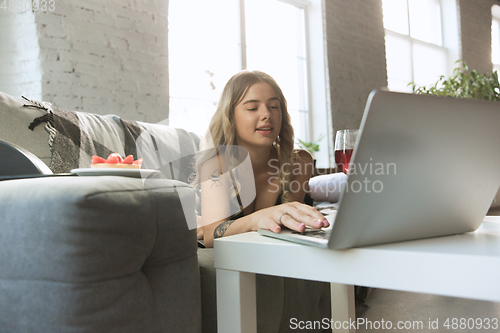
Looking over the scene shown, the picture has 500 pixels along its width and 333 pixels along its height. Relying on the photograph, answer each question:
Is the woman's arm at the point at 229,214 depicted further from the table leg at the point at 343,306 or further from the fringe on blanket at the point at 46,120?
the fringe on blanket at the point at 46,120

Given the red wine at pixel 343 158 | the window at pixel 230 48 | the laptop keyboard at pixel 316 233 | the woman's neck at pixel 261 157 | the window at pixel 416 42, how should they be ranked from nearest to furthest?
the laptop keyboard at pixel 316 233 → the red wine at pixel 343 158 → the woman's neck at pixel 261 157 → the window at pixel 230 48 → the window at pixel 416 42

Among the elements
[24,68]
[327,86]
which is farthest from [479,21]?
[24,68]

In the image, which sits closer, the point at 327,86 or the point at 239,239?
the point at 239,239

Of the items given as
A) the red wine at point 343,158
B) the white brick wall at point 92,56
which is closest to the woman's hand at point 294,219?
the red wine at point 343,158

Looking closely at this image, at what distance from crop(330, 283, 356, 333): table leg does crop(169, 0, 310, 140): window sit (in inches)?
81.4

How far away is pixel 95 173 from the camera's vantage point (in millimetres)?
827

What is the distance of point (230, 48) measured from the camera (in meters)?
3.70

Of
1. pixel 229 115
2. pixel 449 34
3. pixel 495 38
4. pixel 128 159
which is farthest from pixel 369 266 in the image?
pixel 495 38

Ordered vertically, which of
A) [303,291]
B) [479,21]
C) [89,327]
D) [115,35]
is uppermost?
[479,21]

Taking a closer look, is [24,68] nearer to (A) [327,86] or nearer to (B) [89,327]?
(B) [89,327]

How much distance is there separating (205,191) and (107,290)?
1.72 feet

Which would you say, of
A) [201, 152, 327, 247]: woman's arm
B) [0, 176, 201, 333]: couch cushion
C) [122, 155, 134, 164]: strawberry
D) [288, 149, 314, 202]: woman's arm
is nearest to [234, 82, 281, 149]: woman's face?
[201, 152, 327, 247]: woman's arm

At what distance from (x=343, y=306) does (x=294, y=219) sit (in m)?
0.41

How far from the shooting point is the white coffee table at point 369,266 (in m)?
0.37
